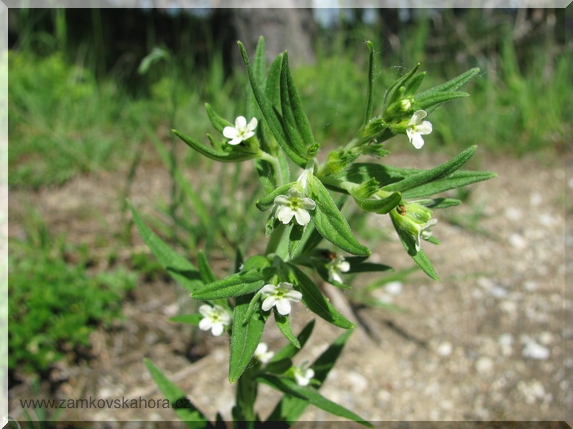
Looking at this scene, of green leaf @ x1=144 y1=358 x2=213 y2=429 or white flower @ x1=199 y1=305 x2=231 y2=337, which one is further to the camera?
green leaf @ x1=144 y1=358 x2=213 y2=429

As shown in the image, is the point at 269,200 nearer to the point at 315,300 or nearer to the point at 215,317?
the point at 315,300

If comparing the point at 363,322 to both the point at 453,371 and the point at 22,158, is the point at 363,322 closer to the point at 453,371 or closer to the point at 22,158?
the point at 453,371

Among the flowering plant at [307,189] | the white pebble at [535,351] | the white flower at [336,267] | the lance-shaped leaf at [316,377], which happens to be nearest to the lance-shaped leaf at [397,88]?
the flowering plant at [307,189]

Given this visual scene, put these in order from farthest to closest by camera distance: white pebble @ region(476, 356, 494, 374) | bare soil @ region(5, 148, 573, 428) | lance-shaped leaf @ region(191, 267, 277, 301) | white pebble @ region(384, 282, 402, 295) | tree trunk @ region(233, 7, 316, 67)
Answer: tree trunk @ region(233, 7, 316, 67) < white pebble @ region(384, 282, 402, 295) < white pebble @ region(476, 356, 494, 374) < bare soil @ region(5, 148, 573, 428) < lance-shaped leaf @ region(191, 267, 277, 301)

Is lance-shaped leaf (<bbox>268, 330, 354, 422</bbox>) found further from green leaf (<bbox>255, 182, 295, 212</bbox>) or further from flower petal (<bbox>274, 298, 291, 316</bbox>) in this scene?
green leaf (<bbox>255, 182, 295, 212</bbox>)

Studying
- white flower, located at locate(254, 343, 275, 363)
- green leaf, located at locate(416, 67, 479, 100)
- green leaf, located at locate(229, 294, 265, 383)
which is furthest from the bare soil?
green leaf, located at locate(416, 67, 479, 100)

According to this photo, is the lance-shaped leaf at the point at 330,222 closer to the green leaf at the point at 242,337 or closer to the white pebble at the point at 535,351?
the green leaf at the point at 242,337
